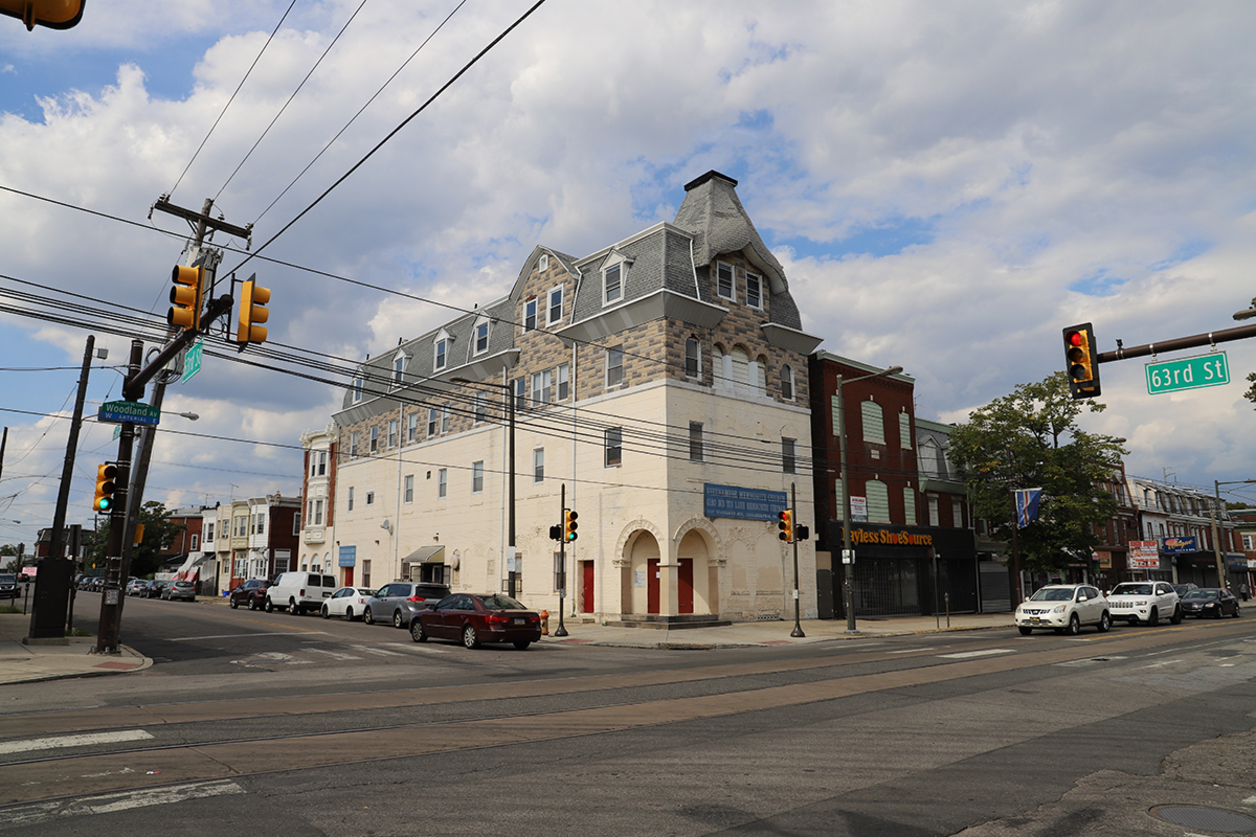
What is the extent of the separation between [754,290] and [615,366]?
720 cm

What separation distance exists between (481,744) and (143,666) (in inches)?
469

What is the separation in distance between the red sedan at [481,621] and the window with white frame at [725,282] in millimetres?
17105

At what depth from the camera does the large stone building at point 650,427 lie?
31484 millimetres

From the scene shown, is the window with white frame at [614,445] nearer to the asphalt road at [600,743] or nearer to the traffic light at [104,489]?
the asphalt road at [600,743]

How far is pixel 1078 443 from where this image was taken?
40.8m

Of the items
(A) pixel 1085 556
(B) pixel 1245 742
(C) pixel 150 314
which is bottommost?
(B) pixel 1245 742

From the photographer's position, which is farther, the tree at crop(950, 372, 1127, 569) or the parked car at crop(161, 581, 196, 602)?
the parked car at crop(161, 581, 196, 602)

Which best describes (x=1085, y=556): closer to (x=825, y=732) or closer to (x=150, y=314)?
(x=825, y=732)

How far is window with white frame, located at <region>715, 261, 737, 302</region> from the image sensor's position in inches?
1340

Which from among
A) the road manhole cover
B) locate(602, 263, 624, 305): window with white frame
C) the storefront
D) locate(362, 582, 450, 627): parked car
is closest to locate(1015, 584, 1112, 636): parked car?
the storefront

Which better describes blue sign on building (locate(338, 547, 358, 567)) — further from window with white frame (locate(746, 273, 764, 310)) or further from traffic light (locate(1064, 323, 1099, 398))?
traffic light (locate(1064, 323, 1099, 398))

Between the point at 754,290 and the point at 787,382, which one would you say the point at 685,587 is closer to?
the point at 787,382

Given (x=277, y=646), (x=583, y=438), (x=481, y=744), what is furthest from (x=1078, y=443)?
(x=481, y=744)

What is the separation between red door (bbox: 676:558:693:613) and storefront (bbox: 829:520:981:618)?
794 cm
